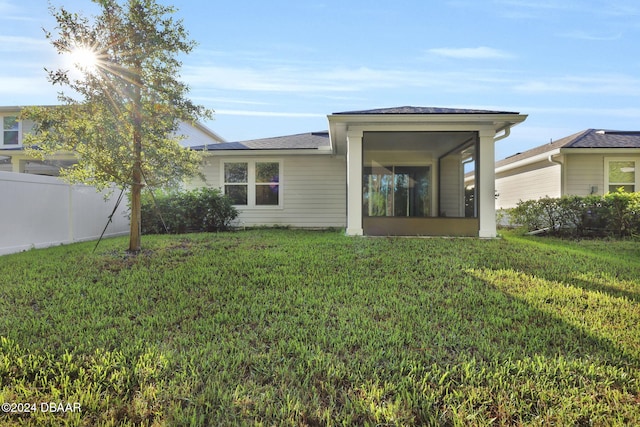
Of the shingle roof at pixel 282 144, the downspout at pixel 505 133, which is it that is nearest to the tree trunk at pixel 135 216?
the shingle roof at pixel 282 144

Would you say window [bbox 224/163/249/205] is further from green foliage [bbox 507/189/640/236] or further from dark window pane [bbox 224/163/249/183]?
green foliage [bbox 507/189/640/236]

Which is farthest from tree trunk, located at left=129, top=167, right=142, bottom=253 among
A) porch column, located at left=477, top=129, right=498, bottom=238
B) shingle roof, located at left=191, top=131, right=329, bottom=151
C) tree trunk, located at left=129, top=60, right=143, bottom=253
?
porch column, located at left=477, top=129, right=498, bottom=238

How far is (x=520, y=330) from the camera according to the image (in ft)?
10.4

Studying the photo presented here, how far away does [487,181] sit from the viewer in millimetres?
8188

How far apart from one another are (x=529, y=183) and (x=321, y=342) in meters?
13.5

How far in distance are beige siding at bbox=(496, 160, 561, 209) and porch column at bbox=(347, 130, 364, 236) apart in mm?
7481

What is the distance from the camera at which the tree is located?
586cm

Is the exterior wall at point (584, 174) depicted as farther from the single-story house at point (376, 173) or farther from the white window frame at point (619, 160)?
the single-story house at point (376, 173)

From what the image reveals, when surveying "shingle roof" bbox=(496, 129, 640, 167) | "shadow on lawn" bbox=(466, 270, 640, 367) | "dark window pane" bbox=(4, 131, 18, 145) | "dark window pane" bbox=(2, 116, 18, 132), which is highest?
"dark window pane" bbox=(2, 116, 18, 132)


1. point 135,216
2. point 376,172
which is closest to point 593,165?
point 376,172

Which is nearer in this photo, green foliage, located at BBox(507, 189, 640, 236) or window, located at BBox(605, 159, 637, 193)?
green foliage, located at BBox(507, 189, 640, 236)

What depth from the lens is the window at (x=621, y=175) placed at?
441 inches

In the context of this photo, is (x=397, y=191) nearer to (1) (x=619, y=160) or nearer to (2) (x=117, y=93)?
(1) (x=619, y=160)

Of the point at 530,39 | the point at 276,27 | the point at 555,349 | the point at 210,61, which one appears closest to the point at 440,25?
the point at 530,39
